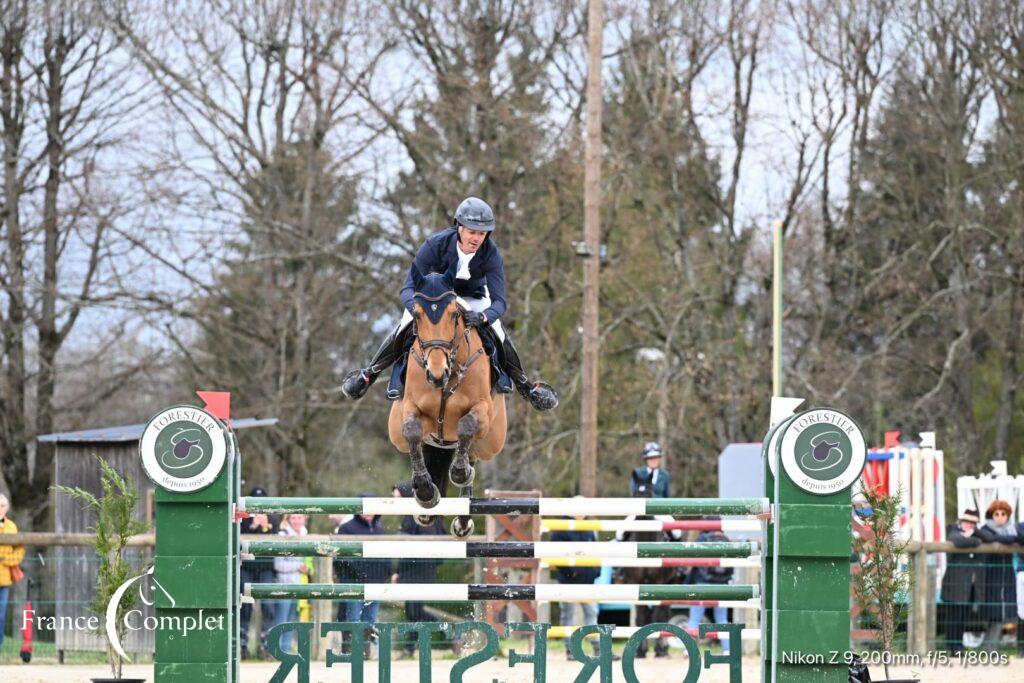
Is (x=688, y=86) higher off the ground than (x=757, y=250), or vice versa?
(x=688, y=86)

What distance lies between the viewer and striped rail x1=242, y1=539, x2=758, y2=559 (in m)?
6.73

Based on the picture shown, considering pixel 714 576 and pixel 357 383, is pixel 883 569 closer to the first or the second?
pixel 357 383

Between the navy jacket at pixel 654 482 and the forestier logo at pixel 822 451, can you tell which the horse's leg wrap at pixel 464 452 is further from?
the navy jacket at pixel 654 482

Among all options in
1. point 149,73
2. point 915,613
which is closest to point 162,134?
point 149,73

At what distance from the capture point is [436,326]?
6883mm

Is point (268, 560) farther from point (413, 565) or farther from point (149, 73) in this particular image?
point (149, 73)

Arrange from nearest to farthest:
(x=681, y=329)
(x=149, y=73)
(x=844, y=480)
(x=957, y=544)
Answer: (x=844, y=480) < (x=957, y=544) < (x=149, y=73) < (x=681, y=329)

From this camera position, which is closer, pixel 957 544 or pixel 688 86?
pixel 957 544

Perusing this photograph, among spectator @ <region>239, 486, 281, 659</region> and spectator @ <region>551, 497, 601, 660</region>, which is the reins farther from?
spectator @ <region>551, 497, 601, 660</region>

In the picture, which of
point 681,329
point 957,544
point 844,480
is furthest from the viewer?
point 681,329

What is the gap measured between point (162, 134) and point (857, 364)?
36.2 feet

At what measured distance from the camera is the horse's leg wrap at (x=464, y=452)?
7.18 m

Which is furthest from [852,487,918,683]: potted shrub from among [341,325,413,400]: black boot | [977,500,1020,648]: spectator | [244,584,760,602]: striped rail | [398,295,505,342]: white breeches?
[341,325,413,400]: black boot

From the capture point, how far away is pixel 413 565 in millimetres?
11531
